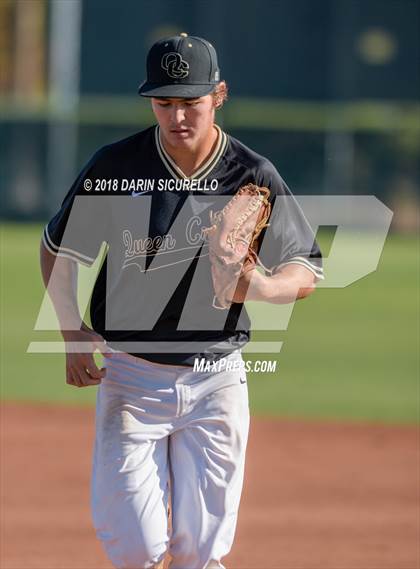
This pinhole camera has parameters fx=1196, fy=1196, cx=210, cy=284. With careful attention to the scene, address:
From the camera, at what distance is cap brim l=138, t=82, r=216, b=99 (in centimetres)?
448

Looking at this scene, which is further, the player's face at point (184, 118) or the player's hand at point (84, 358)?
the player's hand at point (84, 358)

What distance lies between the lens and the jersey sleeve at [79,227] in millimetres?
4688

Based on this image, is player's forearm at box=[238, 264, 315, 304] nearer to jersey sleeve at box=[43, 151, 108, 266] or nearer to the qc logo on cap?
jersey sleeve at box=[43, 151, 108, 266]

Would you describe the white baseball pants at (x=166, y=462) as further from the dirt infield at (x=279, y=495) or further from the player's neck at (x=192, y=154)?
the dirt infield at (x=279, y=495)

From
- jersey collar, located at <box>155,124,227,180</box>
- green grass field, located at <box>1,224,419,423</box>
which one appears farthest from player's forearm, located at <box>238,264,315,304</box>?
green grass field, located at <box>1,224,419,423</box>

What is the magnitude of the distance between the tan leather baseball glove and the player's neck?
0.23 metres

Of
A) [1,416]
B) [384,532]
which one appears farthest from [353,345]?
[384,532]

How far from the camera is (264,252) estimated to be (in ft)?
15.7

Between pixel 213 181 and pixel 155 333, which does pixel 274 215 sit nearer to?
pixel 213 181

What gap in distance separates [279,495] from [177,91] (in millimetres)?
4385

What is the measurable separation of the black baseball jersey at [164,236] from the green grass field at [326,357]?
22.5ft

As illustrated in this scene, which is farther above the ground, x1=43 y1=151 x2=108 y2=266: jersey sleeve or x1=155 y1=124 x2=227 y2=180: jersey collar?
x1=155 y1=124 x2=227 y2=180: jersey collar

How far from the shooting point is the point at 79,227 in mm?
4789

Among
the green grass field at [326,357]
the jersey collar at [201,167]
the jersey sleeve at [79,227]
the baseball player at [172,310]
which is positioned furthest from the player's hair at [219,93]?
the green grass field at [326,357]
